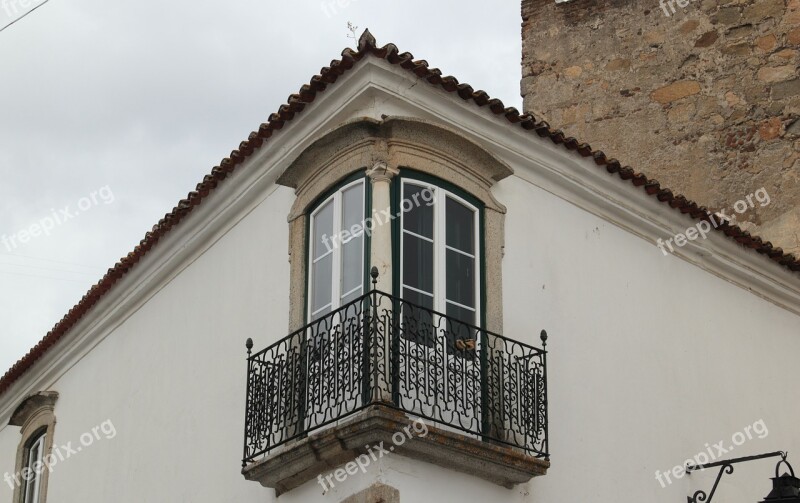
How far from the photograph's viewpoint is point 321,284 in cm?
1108

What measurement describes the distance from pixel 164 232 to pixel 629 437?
169 inches

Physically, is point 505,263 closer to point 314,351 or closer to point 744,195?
point 314,351

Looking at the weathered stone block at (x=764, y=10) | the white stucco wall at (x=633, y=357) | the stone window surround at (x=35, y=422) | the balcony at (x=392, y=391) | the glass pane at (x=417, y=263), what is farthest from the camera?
the weathered stone block at (x=764, y=10)

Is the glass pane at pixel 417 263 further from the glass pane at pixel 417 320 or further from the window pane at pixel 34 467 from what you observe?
the window pane at pixel 34 467

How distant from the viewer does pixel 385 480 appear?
32.2 feet

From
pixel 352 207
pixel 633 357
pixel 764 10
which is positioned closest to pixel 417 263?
pixel 352 207

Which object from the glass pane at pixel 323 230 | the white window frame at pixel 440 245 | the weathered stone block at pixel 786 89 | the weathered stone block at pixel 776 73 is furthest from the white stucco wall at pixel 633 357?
the weathered stone block at pixel 776 73

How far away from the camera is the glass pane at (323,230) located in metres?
11.2

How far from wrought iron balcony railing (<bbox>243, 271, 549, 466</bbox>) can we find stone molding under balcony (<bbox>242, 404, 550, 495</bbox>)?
7cm

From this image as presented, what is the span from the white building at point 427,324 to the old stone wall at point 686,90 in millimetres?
2357

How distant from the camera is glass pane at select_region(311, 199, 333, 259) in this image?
36.6 feet

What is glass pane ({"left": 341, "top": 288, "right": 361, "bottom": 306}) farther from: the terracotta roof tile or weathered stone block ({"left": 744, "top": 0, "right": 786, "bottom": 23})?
weathered stone block ({"left": 744, "top": 0, "right": 786, "bottom": 23})

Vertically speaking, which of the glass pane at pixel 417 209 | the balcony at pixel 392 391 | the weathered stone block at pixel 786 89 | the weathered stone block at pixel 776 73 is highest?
the weathered stone block at pixel 776 73

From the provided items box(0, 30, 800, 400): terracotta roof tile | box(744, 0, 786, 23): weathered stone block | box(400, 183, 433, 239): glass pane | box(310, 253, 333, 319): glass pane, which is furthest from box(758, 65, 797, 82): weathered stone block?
box(310, 253, 333, 319): glass pane
